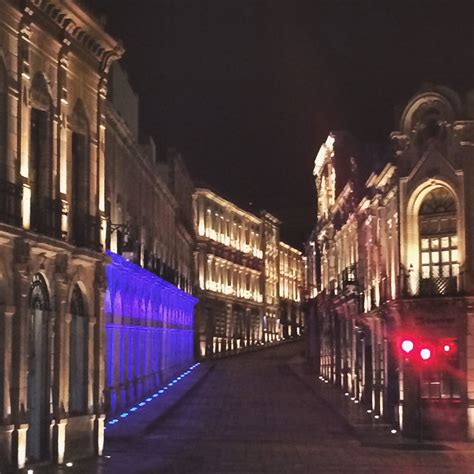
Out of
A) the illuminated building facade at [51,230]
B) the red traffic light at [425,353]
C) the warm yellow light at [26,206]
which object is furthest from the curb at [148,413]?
the warm yellow light at [26,206]

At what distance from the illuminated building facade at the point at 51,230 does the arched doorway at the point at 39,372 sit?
0.02m

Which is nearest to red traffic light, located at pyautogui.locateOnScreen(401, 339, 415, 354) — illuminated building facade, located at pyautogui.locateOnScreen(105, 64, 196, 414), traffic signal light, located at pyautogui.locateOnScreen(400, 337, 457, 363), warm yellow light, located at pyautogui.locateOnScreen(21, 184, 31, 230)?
traffic signal light, located at pyautogui.locateOnScreen(400, 337, 457, 363)

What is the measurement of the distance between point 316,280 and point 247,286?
33.5m

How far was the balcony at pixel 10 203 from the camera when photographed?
2097 cm

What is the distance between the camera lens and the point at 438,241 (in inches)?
1387

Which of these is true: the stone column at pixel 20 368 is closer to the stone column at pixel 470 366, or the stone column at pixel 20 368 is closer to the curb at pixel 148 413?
the curb at pixel 148 413

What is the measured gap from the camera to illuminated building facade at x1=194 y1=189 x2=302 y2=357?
94.8 m

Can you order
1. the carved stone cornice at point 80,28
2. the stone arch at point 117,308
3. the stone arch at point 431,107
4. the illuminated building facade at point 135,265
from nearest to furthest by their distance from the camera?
the carved stone cornice at point 80,28 → the stone arch at point 431,107 → the illuminated building facade at point 135,265 → the stone arch at point 117,308

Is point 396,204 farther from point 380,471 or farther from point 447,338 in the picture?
point 380,471

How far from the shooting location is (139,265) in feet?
143

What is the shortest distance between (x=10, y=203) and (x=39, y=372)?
4220 millimetres

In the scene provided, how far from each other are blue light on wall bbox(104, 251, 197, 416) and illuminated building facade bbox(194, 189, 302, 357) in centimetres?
2585

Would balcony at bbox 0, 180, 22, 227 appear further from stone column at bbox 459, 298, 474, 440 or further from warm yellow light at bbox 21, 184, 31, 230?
stone column at bbox 459, 298, 474, 440

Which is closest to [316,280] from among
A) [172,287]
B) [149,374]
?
[172,287]
